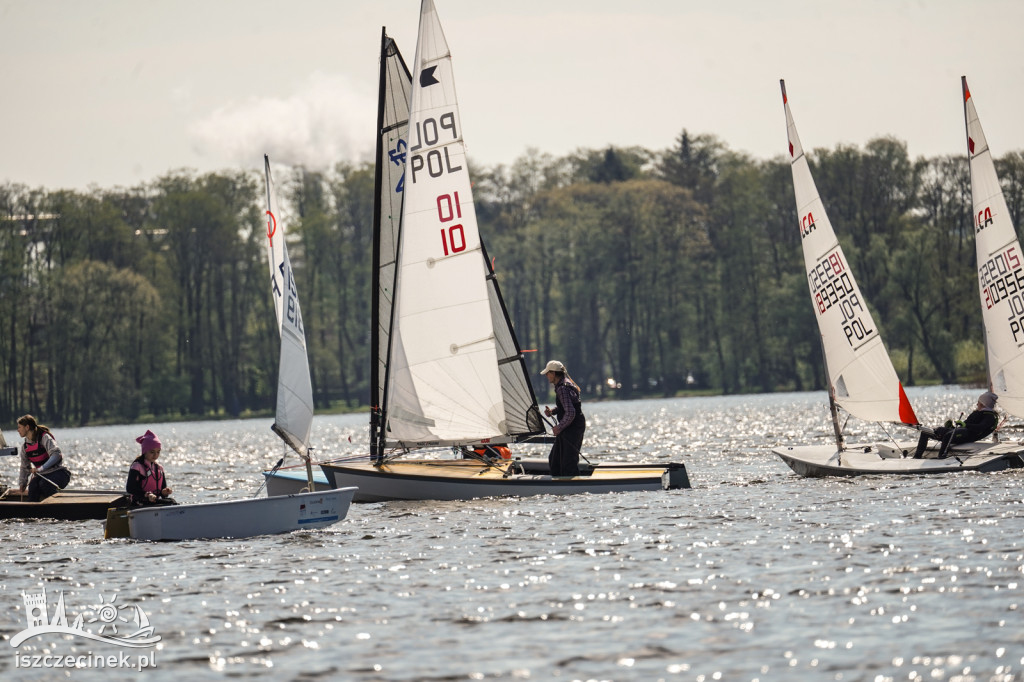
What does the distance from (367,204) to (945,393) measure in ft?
114

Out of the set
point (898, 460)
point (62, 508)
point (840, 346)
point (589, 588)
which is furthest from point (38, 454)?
point (898, 460)

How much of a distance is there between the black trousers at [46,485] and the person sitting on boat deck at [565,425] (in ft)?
23.9

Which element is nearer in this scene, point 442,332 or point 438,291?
point 438,291

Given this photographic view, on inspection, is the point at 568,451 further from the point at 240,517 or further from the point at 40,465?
the point at 40,465

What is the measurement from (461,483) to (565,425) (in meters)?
1.73

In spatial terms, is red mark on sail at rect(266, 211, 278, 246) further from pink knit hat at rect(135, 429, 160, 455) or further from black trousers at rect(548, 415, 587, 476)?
pink knit hat at rect(135, 429, 160, 455)

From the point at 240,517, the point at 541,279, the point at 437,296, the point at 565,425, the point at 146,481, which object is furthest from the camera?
the point at 541,279

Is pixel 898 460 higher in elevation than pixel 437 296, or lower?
lower

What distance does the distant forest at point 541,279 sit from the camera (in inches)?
3014

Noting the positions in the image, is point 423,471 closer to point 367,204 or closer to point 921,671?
point 921,671

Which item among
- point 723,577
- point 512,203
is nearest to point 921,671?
point 723,577

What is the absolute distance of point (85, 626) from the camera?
12219mm

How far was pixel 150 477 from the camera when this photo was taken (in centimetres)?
1834

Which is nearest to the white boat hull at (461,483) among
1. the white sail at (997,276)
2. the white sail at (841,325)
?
the white sail at (841,325)
